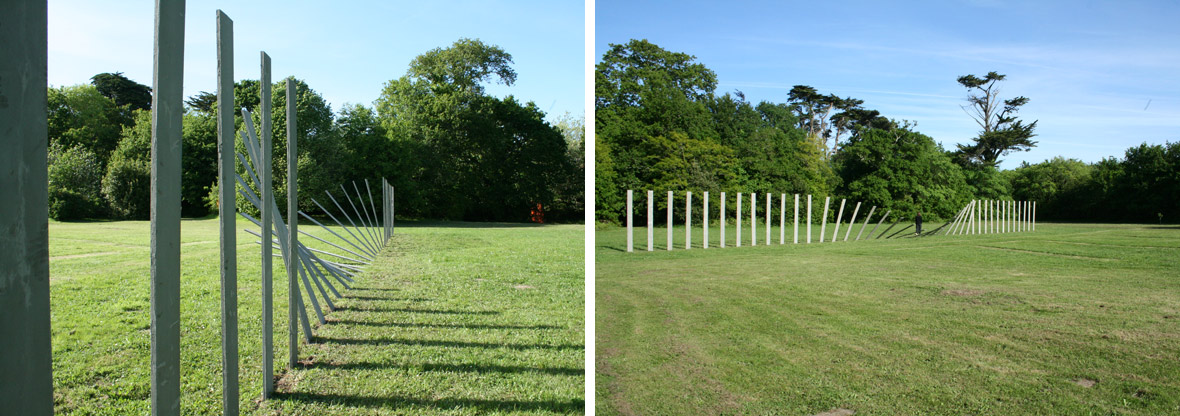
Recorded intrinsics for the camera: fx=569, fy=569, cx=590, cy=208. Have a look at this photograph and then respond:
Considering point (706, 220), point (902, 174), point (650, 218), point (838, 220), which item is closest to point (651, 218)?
point (650, 218)

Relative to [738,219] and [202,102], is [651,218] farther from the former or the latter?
[202,102]

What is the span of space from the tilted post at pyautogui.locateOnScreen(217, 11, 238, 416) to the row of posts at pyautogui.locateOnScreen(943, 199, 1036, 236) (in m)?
6.05

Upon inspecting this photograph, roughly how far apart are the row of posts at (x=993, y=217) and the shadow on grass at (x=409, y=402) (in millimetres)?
4862

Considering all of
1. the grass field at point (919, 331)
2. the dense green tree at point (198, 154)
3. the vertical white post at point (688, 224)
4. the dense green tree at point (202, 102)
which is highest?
the dense green tree at point (202, 102)

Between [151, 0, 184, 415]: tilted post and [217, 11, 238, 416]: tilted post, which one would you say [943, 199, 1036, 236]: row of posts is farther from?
[151, 0, 184, 415]: tilted post

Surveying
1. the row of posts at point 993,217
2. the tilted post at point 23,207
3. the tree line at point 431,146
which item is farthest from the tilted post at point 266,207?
the tree line at point 431,146

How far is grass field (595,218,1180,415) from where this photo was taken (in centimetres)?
346

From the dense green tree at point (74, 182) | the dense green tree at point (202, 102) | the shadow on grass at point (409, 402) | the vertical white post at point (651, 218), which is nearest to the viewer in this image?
the shadow on grass at point (409, 402)

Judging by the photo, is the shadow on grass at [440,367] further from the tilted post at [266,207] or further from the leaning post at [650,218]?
the leaning post at [650,218]

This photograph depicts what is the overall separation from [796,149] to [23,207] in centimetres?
641

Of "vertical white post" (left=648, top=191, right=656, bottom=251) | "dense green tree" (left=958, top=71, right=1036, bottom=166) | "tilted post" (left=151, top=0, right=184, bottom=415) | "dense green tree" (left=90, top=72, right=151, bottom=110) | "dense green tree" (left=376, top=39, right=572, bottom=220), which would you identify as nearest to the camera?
"tilted post" (left=151, top=0, right=184, bottom=415)

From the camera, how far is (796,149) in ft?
21.2

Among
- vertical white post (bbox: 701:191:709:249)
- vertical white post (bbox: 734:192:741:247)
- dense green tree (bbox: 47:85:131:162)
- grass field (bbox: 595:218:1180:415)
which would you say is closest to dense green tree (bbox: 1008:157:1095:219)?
grass field (bbox: 595:218:1180:415)

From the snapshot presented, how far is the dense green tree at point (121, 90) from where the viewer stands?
10500 mm
